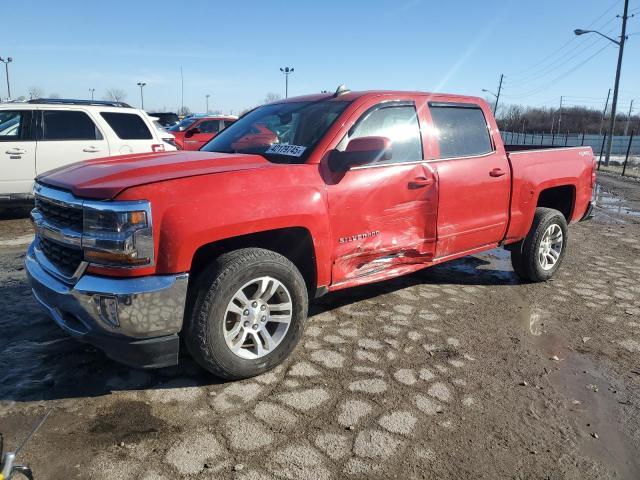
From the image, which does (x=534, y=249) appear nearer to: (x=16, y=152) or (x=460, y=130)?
(x=460, y=130)

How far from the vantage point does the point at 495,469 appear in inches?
95.9

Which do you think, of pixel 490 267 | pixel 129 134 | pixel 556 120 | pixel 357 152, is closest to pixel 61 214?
pixel 357 152

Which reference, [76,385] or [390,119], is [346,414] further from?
[390,119]

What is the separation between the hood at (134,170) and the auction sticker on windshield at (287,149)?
16 cm

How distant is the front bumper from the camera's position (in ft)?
8.66

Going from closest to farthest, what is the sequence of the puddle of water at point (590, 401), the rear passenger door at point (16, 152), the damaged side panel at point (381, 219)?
the puddle of water at point (590, 401) < the damaged side panel at point (381, 219) < the rear passenger door at point (16, 152)

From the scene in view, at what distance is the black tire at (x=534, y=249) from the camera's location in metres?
5.18

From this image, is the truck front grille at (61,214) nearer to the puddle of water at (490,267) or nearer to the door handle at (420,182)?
the door handle at (420,182)

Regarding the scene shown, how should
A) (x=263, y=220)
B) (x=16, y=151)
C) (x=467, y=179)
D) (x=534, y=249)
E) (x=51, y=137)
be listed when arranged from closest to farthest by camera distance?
1. (x=263, y=220)
2. (x=467, y=179)
3. (x=534, y=249)
4. (x=16, y=151)
5. (x=51, y=137)

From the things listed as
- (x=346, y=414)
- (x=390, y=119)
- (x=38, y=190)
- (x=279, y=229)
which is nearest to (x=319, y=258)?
(x=279, y=229)

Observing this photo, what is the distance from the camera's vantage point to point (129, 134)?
28.1 ft

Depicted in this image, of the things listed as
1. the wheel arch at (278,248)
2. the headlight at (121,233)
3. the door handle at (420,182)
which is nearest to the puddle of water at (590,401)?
the door handle at (420,182)

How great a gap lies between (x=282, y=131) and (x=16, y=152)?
226 inches

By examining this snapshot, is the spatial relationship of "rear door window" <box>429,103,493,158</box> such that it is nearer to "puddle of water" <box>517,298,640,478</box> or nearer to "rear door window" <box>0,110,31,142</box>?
"puddle of water" <box>517,298,640,478</box>
